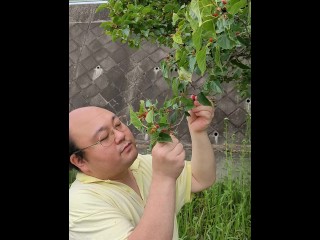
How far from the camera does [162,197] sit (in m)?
0.65

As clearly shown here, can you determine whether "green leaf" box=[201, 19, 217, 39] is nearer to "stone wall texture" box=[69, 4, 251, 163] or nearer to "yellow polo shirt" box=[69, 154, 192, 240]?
"stone wall texture" box=[69, 4, 251, 163]

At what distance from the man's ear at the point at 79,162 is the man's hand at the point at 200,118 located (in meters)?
0.19

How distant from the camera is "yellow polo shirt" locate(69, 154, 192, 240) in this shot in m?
0.68

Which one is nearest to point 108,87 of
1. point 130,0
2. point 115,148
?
point 115,148

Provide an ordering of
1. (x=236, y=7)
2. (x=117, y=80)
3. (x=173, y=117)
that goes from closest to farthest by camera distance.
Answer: (x=236, y=7) < (x=173, y=117) < (x=117, y=80)

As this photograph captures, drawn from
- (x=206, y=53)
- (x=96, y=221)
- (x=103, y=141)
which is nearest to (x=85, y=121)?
(x=103, y=141)

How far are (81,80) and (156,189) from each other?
0.95 ft

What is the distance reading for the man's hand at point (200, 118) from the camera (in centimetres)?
72

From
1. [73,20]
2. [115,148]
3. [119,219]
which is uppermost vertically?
[73,20]

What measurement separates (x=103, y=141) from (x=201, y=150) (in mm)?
181

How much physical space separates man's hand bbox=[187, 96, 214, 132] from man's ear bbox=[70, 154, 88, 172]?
19 centimetres

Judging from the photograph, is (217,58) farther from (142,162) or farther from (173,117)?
(142,162)
